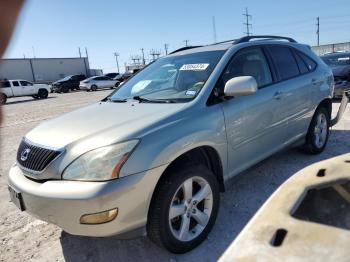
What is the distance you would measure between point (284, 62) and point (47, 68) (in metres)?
55.2

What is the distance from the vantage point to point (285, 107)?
4.20 metres

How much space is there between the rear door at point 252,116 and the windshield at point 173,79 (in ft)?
0.81

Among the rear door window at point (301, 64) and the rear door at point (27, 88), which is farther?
the rear door at point (27, 88)

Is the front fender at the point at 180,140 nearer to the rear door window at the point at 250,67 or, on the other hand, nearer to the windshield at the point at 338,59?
the rear door window at the point at 250,67

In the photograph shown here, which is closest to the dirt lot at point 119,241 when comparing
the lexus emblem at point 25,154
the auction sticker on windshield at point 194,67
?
the lexus emblem at point 25,154

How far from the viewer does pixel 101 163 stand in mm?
2447

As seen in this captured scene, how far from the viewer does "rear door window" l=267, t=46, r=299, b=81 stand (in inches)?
171

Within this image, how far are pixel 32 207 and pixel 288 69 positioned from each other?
3.49 m

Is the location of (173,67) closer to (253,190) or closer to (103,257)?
(253,190)

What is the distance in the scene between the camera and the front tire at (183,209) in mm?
2645

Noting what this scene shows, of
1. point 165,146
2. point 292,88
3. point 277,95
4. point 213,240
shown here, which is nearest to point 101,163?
point 165,146

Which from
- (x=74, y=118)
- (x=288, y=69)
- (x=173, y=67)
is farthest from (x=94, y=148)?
(x=288, y=69)

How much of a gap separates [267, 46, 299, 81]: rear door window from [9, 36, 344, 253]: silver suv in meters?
0.02

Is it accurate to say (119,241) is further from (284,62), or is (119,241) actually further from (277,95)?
(284,62)
